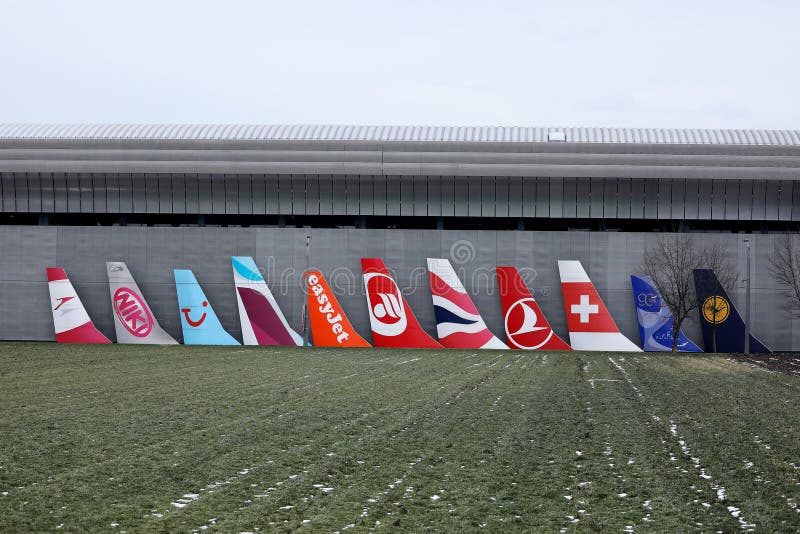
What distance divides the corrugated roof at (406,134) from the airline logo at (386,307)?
354 inches

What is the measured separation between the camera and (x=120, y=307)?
4653cm

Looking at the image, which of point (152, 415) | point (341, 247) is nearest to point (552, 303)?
point (341, 247)

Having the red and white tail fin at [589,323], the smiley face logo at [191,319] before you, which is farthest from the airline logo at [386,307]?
the smiley face logo at [191,319]

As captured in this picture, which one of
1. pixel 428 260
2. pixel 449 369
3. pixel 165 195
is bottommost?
pixel 449 369

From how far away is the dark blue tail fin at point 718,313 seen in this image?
45.2 meters

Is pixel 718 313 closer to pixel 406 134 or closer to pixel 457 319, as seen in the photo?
pixel 457 319

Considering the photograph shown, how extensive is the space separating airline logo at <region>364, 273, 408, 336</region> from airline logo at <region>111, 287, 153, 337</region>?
11798 mm

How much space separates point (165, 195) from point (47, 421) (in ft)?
121

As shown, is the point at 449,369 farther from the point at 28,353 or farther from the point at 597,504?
the point at 597,504

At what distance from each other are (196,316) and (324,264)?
7247 millimetres

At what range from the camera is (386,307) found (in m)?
45.4

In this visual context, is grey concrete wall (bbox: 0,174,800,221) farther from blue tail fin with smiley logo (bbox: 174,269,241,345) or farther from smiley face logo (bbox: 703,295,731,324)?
smiley face logo (bbox: 703,295,731,324)

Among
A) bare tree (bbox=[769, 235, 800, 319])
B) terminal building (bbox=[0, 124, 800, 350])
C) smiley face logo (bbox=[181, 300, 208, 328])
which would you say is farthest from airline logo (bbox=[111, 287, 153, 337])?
bare tree (bbox=[769, 235, 800, 319])

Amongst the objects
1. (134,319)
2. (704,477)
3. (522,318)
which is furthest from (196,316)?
(704,477)
